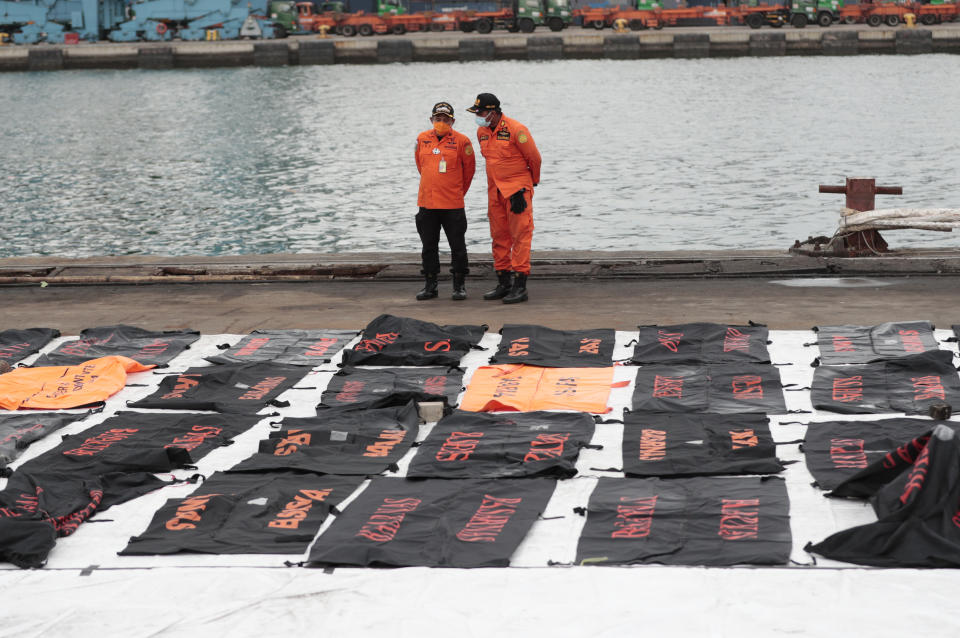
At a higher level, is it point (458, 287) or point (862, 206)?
point (862, 206)

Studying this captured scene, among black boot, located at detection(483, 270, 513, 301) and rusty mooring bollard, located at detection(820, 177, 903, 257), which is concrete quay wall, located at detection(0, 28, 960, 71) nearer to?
rusty mooring bollard, located at detection(820, 177, 903, 257)

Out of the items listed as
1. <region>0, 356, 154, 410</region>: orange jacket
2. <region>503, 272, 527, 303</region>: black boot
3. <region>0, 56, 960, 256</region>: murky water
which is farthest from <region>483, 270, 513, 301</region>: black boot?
<region>0, 56, 960, 256</region>: murky water

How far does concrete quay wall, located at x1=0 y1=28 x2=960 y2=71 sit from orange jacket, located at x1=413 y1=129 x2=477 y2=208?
47.9 metres

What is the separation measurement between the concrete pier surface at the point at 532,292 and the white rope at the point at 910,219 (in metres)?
0.29

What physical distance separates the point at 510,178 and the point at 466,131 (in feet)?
114

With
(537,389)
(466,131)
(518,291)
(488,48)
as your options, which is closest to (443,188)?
(518,291)

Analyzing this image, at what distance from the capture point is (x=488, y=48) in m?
57.1

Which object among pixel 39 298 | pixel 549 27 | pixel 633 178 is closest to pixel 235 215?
pixel 633 178

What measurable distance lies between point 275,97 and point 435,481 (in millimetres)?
45002

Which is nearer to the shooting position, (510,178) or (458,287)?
(510,178)

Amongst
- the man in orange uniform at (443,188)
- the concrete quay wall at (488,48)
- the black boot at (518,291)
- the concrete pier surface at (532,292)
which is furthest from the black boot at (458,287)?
the concrete quay wall at (488,48)

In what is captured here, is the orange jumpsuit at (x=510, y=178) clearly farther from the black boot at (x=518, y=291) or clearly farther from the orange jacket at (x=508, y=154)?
the black boot at (x=518, y=291)

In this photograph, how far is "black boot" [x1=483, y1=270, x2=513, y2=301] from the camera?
10188 mm

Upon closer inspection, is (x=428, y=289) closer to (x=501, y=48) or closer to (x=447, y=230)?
(x=447, y=230)
